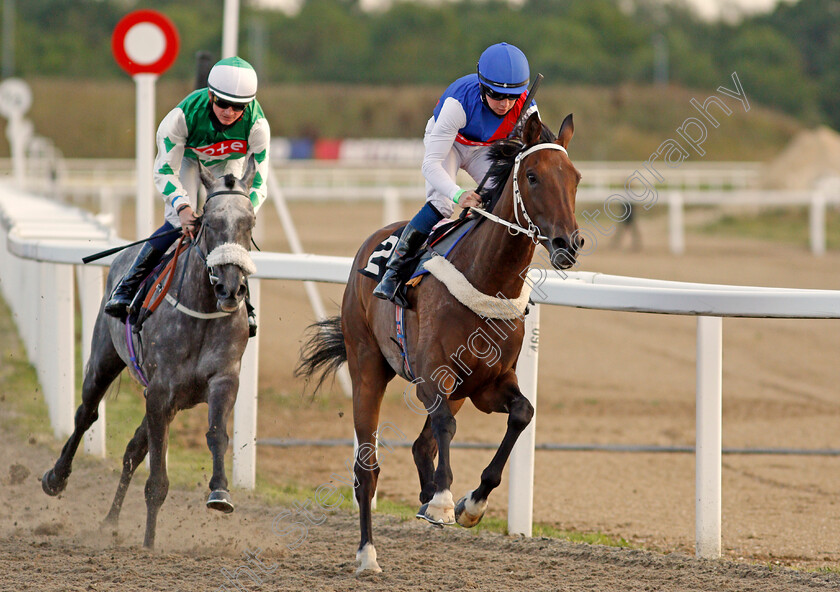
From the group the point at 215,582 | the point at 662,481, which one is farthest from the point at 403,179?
the point at 215,582

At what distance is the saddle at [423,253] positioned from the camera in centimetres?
461

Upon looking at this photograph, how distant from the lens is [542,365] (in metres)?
9.99

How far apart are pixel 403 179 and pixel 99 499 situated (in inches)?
1061

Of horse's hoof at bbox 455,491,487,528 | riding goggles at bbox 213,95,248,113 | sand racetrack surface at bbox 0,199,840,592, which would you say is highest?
riding goggles at bbox 213,95,248,113

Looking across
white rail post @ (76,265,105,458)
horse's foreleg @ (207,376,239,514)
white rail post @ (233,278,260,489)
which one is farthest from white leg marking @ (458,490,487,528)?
white rail post @ (76,265,105,458)

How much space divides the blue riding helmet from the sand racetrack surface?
1.64 metres

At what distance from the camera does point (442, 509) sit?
4078 mm

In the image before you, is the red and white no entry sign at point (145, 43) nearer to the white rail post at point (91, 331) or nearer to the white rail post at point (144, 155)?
the white rail post at point (144, 155)

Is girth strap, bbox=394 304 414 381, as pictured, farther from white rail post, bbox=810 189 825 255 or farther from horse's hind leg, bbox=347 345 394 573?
white rail post, bbox=810 189 825 255

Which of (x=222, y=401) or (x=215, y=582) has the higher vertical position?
(x=222, y=401)

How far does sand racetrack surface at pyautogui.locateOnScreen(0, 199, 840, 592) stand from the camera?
4.42 metres

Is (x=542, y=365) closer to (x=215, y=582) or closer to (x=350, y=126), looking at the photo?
(x=215, y=582)

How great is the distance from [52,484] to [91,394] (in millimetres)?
482

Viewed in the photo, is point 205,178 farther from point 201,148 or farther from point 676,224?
point 676,224
